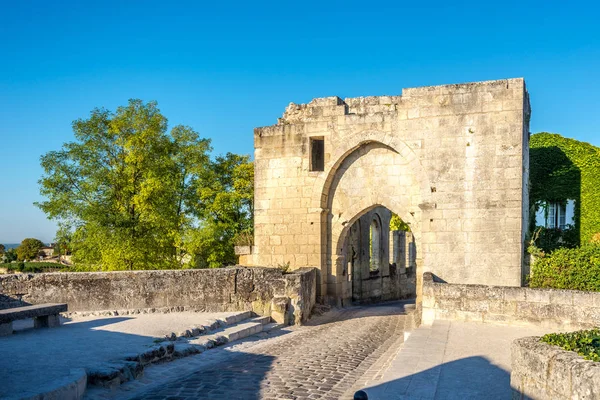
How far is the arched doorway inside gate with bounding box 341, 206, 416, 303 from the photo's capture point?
725 inches

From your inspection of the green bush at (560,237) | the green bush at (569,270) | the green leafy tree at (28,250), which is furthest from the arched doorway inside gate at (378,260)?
the green leafy tree at (28,250)

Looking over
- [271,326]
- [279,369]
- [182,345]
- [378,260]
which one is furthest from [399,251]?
[279,369]

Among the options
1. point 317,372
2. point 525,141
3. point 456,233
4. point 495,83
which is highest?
point 495,83

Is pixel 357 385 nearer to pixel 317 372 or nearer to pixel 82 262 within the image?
pixel 317 372

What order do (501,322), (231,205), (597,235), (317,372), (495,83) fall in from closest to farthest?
(317,372) < (501,322) < (495,83) < (597,235) < (231,205)

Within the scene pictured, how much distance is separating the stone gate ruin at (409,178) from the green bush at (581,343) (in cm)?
717

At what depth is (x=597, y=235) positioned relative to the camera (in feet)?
48.7

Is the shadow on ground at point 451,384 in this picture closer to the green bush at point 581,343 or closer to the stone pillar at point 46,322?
the green bush at point 581,343

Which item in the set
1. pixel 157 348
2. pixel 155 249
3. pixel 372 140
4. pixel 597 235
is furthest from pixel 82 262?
pixel 597 235

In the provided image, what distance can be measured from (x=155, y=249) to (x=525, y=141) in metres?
14.6

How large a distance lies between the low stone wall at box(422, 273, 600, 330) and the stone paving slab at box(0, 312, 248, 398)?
13.0 feet

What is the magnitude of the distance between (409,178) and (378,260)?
865cm

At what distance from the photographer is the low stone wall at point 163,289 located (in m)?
10.5

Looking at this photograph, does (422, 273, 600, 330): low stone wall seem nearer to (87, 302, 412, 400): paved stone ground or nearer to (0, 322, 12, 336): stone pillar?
(87, 302, 412, 400): paved stone ground
